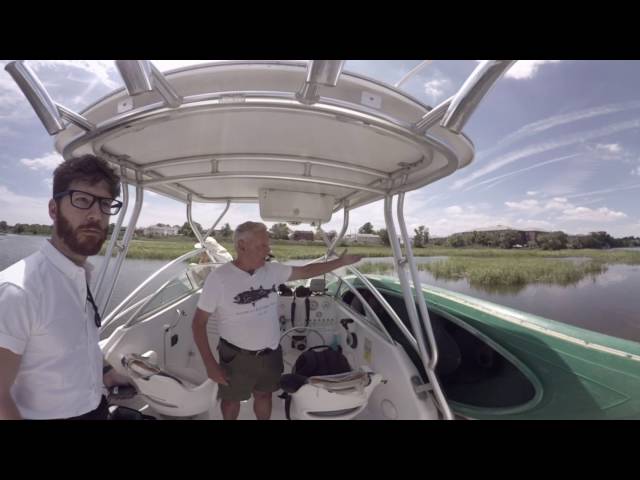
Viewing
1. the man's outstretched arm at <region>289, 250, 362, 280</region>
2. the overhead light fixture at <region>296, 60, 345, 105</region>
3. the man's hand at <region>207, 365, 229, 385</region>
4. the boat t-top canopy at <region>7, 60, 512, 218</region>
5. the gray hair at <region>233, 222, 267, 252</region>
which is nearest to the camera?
the overhead light fixture at <region>296, 60, 345, 105</region>

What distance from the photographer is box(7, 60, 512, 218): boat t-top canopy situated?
0.85 metres

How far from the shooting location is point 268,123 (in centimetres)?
135

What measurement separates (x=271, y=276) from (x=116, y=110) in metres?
1.22

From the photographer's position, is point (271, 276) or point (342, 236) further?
point (342, 236)

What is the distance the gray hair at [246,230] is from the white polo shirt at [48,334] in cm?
91

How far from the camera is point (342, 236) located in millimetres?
3377

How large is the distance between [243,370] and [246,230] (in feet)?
3.08

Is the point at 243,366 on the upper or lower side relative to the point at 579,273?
upper

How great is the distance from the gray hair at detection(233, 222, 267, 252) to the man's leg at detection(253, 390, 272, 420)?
1.08 m

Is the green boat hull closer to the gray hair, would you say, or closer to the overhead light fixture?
the gray hair

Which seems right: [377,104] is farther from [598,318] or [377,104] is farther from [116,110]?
[598,318]

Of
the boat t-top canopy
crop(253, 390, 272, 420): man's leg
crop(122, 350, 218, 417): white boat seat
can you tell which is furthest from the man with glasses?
crop(253, 390, 272, 420): man's leg

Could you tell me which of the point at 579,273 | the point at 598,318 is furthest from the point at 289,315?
the point at 579,273

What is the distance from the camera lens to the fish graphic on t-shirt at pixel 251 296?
1709mm
